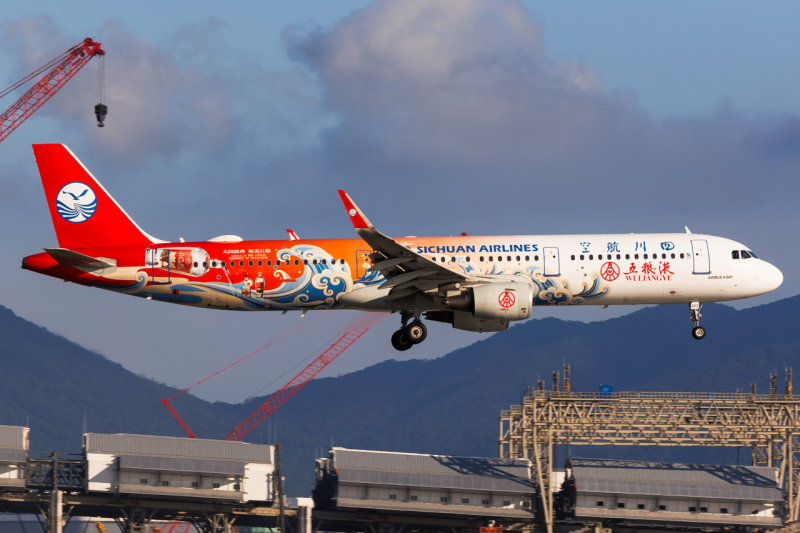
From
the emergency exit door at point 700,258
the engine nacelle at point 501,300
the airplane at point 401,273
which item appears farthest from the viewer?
the emergency exit door at point 700,258

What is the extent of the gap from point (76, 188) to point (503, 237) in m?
24.8

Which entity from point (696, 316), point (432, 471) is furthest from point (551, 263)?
point (432, 471)

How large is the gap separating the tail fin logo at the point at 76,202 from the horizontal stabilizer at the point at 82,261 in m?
3.96

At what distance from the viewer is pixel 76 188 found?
5762cm

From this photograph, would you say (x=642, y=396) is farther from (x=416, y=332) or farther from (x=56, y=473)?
(x=56, y=473)

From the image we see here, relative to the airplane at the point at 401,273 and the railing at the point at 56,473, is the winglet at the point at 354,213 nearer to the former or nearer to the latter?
the airplane at the point at 401,273

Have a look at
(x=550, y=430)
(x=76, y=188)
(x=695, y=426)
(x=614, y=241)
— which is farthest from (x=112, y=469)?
(x=614, y=241)

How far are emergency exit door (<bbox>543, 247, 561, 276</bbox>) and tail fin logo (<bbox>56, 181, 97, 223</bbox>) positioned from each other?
84.2 feet

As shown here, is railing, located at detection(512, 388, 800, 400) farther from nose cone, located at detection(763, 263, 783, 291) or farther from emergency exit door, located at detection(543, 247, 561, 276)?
emergency exit door, located at detection(543, 247, 561, 276)

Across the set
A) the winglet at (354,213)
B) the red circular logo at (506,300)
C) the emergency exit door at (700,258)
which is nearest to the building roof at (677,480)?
the emergency exit door at (700,258)

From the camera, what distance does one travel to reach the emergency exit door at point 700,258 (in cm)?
5528

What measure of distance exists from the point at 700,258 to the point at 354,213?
20.5 metres

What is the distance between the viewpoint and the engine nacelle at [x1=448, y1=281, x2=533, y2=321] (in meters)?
51.4

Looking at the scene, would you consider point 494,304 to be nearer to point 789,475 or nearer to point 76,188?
point 76,188
